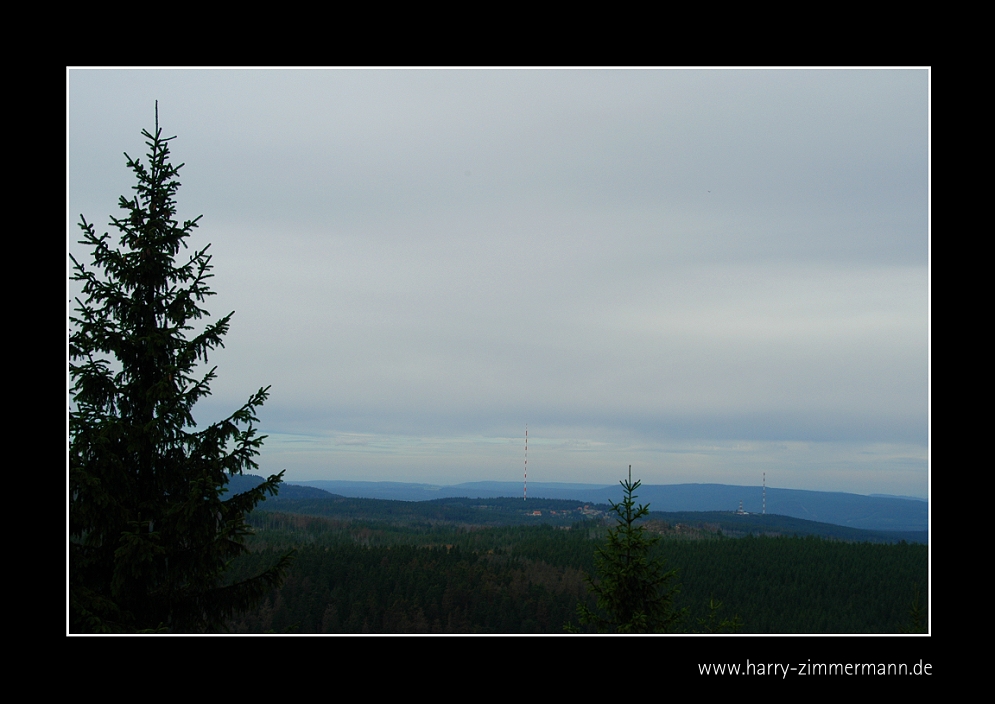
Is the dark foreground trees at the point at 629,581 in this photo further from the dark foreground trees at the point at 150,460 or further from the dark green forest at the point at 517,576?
the dark green forest at the point at 517,576

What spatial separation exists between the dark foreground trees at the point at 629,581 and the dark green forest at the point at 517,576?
83.0 ft

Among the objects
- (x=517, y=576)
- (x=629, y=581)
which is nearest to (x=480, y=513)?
(x=517, y=576)

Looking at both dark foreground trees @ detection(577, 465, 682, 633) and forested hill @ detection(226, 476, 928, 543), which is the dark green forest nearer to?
forested hill @ detection(226, 476, 928, 543)

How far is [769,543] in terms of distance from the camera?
75.9 meters

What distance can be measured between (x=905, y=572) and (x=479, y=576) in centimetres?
5319

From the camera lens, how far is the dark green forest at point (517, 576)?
155ft

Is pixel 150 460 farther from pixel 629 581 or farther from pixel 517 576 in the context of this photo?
pixel 517 576

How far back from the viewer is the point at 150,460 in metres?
10.0

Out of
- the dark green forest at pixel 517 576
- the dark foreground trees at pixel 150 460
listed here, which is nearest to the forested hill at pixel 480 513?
the dark green forest at pixel 517 576

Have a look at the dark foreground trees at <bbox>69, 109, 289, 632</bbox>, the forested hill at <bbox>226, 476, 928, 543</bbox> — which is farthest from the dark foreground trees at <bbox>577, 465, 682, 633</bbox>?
the forested hill at <bbox>226, 476, 928, 543</bbox>

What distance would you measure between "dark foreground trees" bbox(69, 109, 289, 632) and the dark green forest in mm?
29092
